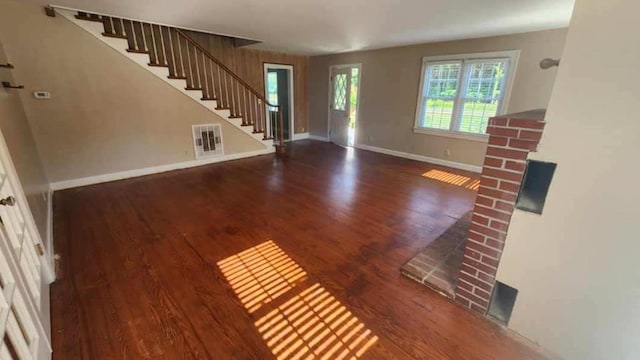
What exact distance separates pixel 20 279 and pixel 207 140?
4.03 metres

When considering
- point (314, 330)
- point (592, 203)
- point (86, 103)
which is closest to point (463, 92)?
point (592, 203)

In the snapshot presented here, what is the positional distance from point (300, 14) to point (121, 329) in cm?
358

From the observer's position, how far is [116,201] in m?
3.42

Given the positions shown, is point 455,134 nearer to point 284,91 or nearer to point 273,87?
point 284,91

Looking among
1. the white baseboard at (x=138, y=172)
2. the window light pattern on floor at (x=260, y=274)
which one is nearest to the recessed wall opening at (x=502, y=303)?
the window light pattern on floor at (x=260, y=274)

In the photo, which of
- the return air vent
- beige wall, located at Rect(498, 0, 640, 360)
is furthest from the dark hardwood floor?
the return air vent

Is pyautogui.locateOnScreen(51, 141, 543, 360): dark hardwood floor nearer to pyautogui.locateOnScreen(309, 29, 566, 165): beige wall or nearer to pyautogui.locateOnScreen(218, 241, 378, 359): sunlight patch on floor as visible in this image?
pyautogui.locateOnScreen(218, 241, 378, 359): sunlight patch on floor

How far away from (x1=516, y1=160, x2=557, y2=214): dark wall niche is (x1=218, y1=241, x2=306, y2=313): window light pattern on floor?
5.26 feet

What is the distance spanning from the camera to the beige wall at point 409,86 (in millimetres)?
4062

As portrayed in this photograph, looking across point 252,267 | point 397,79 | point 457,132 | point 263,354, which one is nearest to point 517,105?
point 457,132

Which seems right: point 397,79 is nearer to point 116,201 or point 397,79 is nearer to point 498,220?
point 498,220

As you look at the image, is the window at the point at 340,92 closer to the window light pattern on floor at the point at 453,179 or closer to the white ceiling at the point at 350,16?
the white ceiling at the point at 350,16

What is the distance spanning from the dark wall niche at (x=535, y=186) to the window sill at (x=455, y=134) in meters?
3.65

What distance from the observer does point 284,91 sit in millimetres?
7609
